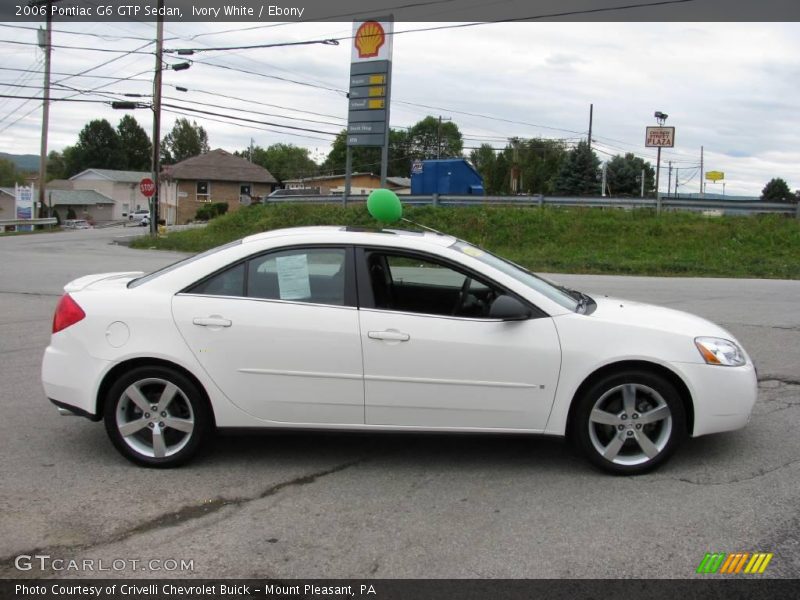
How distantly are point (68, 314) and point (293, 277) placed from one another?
147 cm

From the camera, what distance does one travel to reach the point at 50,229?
44.7m

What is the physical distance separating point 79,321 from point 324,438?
181 cm

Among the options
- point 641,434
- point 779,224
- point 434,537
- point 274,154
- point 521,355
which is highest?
point 274,154

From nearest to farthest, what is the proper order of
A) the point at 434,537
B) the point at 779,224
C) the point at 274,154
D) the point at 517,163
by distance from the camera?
the point at 434,537, the point at 779,224, the point at 517,163, the point at 274,154

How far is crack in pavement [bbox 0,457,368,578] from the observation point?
3.40 meters

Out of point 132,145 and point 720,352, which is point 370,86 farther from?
point 132,145

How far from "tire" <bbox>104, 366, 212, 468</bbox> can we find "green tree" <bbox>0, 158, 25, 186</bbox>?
134 metres

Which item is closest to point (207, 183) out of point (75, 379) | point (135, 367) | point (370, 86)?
point (370, 86)

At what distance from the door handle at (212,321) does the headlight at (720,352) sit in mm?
2858

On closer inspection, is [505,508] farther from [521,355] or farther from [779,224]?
[779,224]

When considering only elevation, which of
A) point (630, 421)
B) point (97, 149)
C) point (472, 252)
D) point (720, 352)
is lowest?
point (630, 421)

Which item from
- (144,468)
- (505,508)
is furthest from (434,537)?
(144,468)

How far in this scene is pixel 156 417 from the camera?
4.50 meters

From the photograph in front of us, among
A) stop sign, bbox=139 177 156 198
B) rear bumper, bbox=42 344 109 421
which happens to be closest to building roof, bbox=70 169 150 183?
stop sign, bbox=139 177 156 198
